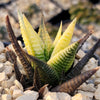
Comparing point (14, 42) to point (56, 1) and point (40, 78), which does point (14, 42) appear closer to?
point (40, 78)

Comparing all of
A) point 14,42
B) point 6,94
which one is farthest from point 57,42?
point 6,94

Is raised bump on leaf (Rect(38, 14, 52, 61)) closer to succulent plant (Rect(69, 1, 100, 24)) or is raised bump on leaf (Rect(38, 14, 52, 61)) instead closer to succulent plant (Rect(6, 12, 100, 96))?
succulent plant (Rect(6, 12, 100, 96))

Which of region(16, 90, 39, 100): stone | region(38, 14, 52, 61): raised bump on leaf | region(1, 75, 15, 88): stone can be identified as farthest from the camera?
region(38, 14, 52, 61): raised bump on leaf

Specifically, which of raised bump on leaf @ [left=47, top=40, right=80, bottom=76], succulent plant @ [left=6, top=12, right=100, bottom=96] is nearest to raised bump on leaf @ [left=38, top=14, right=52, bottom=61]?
succulent plant @ [left=6, top=12, right=100, bottom=96]

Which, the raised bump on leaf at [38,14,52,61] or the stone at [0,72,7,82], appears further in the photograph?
the raised bump on leaf at [38,14,52,61]

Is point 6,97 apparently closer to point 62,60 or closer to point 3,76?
point 3,76

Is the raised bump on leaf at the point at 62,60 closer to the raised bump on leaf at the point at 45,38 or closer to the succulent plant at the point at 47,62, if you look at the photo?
the succulent plant at the point at 47,62
